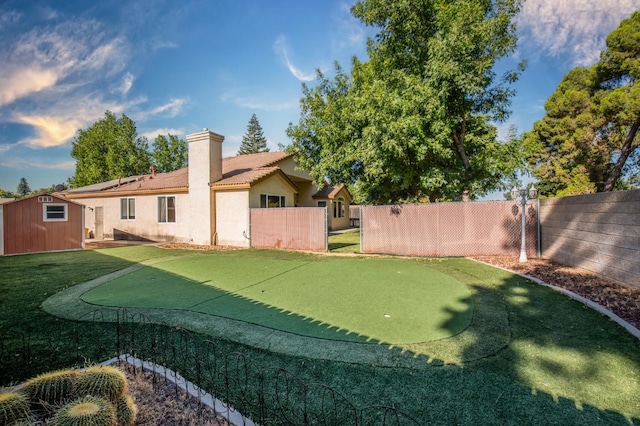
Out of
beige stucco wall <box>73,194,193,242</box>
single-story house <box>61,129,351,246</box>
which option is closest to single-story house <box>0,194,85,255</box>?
beige stucco wall <box>73,194,193,242</box>

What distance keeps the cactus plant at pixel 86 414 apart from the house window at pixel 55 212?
53.5ft

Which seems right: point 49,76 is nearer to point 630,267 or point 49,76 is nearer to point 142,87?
point 142,87

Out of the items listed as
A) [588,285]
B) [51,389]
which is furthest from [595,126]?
[51,389]

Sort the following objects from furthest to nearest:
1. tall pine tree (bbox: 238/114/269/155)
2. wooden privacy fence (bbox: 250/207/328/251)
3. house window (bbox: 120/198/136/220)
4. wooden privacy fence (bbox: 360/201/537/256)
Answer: tall pine tree (bbox: 238/114/269/155) < house window (bbox: 120/198/136/220) < wooden privacy fence (bbox: 250/207/328/251) < wooden privacy fence (bbox: 360/201/537/256)

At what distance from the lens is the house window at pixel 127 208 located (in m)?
17.9

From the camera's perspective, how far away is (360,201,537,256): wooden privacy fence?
10.1m

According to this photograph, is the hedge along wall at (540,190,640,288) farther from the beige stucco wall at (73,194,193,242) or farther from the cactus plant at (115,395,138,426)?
the beige stucco wall at (73,194,193,242)

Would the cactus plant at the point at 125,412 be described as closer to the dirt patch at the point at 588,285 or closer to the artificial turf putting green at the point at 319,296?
the artificial turf putting green at the point at 319,296

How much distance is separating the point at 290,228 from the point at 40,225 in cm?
1188

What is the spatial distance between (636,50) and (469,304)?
21.3 m

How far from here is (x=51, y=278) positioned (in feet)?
26.3

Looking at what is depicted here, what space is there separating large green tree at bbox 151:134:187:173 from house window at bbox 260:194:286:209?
29.3m

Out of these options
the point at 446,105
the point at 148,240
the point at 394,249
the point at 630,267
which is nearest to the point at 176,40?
the point at 148,240

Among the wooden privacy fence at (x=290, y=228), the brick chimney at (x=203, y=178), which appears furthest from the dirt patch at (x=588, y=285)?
the brick chimney at (x=203, y=178)
